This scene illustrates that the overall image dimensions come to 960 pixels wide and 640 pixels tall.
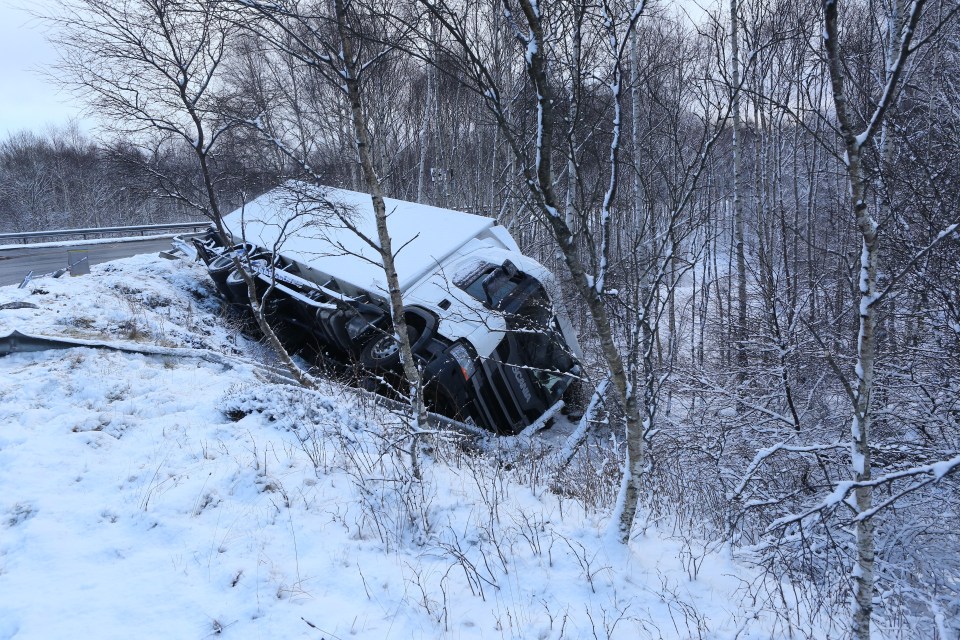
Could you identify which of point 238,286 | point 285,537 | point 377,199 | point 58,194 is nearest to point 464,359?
point 377,199

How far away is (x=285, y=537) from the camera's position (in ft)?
10.4

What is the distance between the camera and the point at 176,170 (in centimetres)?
674

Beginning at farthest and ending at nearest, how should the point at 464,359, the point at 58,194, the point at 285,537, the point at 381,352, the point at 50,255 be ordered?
1. the point at 58,194
2. the point at 50,255
3. the point at 381,352
4. the point at 464,359
5. the point at 285,537

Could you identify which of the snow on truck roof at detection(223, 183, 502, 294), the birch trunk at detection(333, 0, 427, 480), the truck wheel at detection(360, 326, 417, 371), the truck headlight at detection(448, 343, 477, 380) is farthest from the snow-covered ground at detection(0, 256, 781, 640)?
the snow on truck roof at detection(223, 183, 502, 294)

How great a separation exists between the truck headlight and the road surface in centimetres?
907

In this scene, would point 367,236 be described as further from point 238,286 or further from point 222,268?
point 222,268

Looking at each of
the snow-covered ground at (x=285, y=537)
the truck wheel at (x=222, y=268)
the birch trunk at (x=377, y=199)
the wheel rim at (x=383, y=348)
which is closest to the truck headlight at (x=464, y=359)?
the wheel rim at (x=383, y=348)

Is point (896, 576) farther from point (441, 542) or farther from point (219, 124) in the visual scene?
point (219, 124)

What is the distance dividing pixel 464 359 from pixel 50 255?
1600 cm

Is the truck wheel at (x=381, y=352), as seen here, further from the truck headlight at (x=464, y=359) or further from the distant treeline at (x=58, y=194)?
the distant treeline at (x=58, y=194)

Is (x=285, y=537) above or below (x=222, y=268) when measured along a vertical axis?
below

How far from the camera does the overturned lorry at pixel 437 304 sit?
5777mm

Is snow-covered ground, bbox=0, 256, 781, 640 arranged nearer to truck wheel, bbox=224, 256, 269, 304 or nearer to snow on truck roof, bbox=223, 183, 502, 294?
snow on truck roof, bbox=223, 183, 502, 294

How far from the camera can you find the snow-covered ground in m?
2.54
